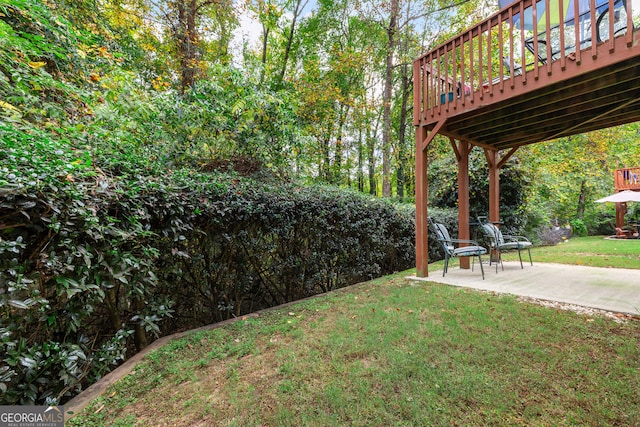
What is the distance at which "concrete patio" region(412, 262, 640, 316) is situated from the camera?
3.10 m

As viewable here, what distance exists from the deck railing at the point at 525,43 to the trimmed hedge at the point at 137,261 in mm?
2335

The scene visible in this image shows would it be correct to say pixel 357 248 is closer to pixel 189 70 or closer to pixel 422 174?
pixel 422 174

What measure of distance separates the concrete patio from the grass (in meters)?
0.65

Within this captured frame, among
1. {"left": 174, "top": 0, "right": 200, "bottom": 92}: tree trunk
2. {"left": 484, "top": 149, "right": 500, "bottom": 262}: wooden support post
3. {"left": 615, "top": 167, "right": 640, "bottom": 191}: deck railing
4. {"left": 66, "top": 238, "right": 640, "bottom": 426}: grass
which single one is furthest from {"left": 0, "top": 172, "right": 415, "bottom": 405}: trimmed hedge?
{"left": 615, "top": 167, "right": 640, "bottom": 191}: deck railing

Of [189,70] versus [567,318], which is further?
[189,70]

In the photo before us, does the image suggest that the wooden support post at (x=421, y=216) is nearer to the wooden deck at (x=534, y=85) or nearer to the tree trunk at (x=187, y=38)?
the wooden deck at (x=534, y=85)

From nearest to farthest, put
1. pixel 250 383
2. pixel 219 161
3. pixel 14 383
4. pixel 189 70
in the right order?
pixel 14 383 → pixel 250 383 → pixel 219 161 → pixel 189 70

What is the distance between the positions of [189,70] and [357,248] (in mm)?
6390

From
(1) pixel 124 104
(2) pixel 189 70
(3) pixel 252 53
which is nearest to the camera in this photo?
(1) pixel 124 104

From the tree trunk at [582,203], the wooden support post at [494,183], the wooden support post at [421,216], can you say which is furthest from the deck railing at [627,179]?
the wooden support post at [421,216]

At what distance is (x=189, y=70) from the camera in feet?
22.9

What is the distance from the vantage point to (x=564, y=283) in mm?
3910

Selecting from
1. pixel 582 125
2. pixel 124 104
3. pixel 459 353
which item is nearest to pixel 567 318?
pixel 459 353

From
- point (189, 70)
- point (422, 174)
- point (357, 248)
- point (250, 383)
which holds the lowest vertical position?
point (250, 383)
